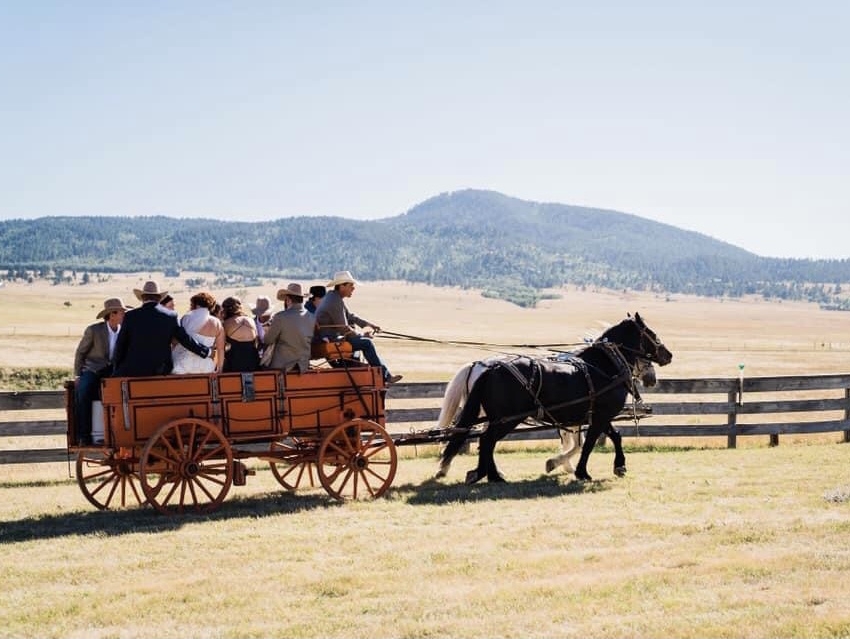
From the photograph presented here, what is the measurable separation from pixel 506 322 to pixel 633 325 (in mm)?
139563

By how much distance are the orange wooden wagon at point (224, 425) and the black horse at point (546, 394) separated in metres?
1.35

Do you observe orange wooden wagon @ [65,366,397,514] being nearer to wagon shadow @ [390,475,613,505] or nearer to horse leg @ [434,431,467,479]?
wagon shadow @ [390,475,613,505]

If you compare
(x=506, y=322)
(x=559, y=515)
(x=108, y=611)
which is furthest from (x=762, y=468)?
(x=506, y=322)

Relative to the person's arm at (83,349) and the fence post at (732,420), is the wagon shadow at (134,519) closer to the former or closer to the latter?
the person's arm at (83,349)

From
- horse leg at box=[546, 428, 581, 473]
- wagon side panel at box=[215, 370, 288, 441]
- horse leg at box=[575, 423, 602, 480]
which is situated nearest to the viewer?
wagon side panel at box=[215, 370, 288, 441]

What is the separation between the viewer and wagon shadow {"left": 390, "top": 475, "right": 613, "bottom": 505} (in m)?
11.1

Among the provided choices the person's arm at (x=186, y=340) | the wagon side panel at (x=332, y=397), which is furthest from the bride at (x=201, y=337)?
the wagon side panel at (x=332, y=397)

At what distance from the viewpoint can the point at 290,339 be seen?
10.9 m

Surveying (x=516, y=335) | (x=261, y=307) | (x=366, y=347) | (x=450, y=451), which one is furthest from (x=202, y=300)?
(x=516, y=335)

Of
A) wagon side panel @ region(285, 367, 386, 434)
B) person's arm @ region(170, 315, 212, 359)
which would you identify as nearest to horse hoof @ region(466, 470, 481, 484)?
wagon side panel @ region(285, 367, 386, 434)

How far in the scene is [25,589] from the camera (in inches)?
293

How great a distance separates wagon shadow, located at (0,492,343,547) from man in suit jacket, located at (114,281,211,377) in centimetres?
151

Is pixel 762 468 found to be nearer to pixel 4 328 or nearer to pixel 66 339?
pixel 66 339

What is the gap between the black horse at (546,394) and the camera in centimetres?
1230
